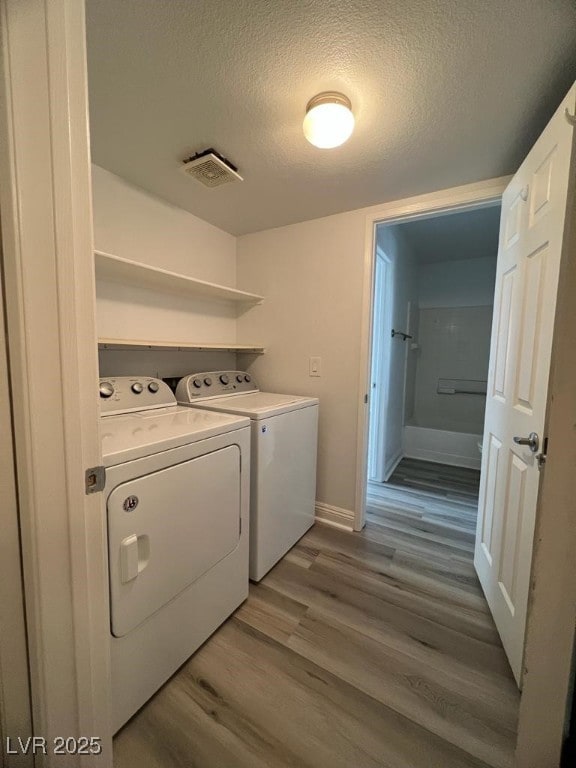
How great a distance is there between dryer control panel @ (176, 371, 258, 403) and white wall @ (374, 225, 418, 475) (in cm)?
146

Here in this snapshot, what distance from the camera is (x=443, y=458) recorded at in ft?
11.4

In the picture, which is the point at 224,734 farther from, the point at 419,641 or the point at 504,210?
the point at 504,210

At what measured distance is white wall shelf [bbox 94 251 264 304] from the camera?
55.6 inches

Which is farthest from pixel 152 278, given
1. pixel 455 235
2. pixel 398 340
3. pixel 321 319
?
pixel 455 235

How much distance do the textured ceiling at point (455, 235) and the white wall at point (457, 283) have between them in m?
0.12

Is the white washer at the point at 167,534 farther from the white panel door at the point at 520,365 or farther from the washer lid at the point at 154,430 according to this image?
the white panel door at the point at 520,365

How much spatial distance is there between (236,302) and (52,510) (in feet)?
6.83

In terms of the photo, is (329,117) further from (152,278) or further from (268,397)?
(268,397)

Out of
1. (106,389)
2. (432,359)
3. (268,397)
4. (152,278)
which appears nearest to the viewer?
(106,389)

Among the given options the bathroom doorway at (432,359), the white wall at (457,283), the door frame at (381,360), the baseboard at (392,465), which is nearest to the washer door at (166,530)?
the bathroom doorway at (432,359)

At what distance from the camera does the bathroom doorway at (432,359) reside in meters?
2.71

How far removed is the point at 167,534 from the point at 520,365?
5.01 feet

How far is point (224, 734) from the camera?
95 cm

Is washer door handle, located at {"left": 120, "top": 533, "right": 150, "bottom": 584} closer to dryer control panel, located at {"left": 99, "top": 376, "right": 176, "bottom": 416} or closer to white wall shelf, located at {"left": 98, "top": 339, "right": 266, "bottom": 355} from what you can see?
dryer control panel, located at {"left": 99, "top": 376, "right": 176, "bottom": 416}
